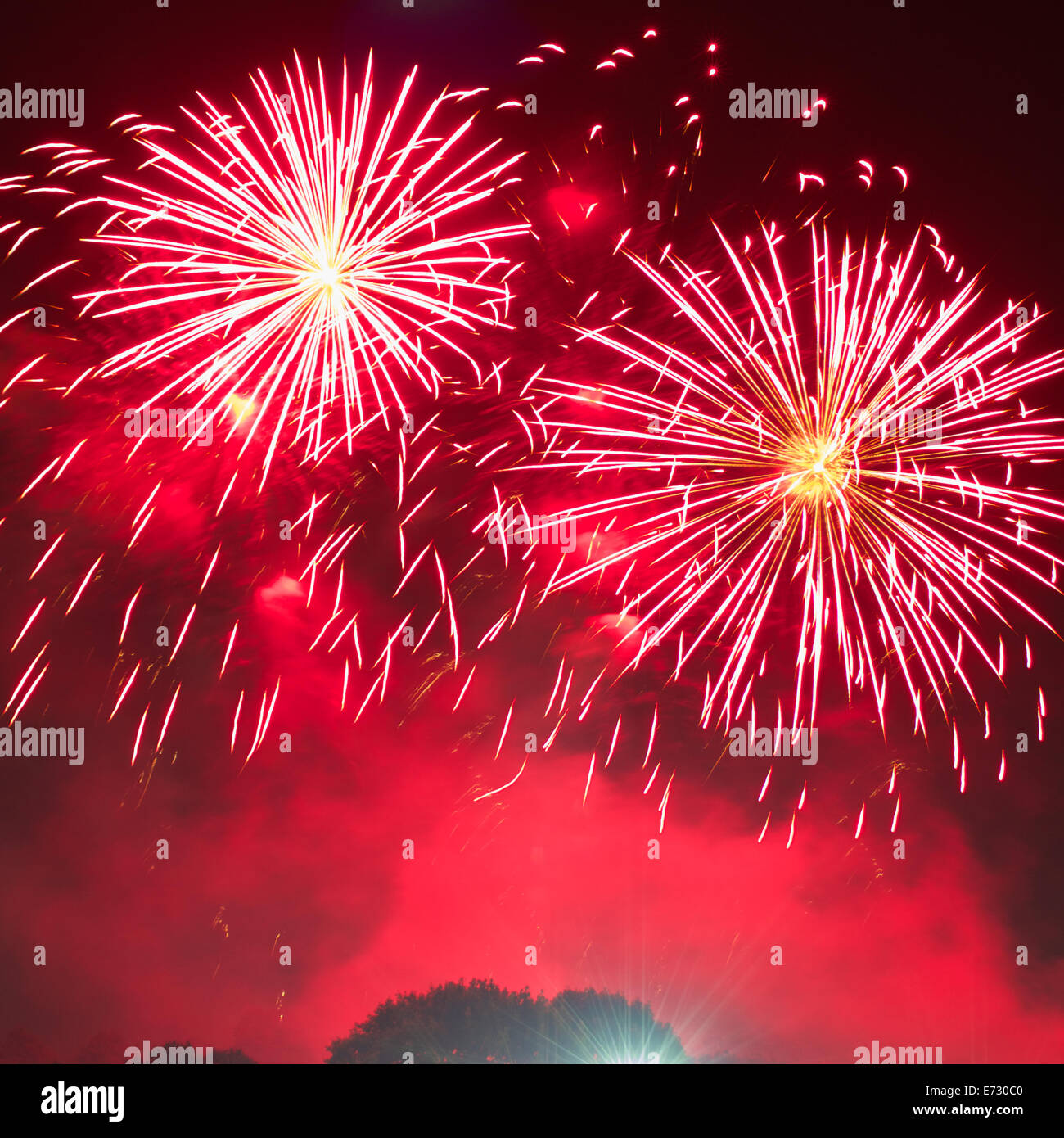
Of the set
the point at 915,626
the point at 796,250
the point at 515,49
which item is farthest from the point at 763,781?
the point at 515,49

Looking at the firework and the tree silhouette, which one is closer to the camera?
the firework

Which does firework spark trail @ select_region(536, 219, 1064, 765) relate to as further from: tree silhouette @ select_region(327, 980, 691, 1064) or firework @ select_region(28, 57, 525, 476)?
tree silhouette @ select_region(327, 980, 691, 1064)

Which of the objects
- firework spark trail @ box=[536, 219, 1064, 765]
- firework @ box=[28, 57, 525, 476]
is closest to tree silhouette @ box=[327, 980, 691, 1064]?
firework spark trail @ box=[536, 219, 1064, 765]

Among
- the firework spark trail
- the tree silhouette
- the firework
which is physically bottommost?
the tree silhouette

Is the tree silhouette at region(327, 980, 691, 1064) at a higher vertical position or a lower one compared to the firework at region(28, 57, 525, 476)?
lower

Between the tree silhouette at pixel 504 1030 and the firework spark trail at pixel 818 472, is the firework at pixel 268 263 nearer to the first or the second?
the firework spark trail at pixel 818 472
